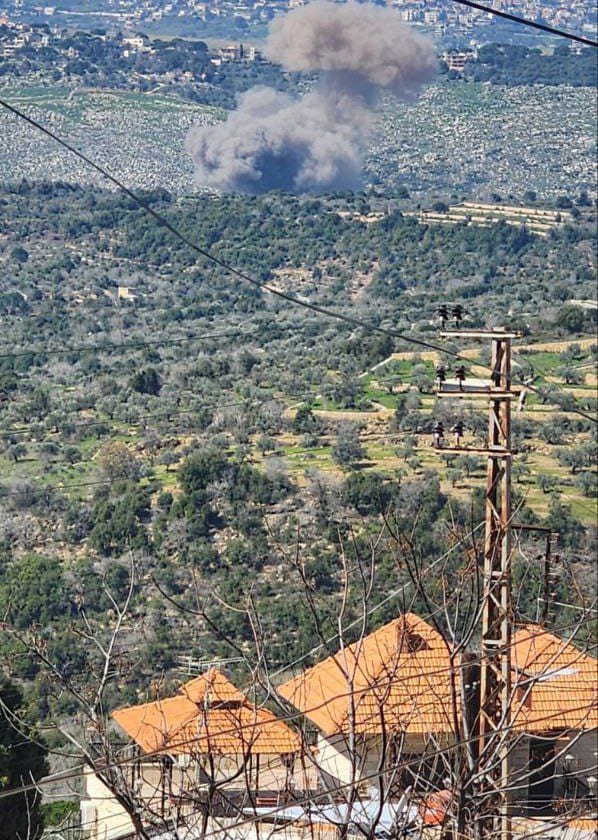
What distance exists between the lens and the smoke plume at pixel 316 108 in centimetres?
4550

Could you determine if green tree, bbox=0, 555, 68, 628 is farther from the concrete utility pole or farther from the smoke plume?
the smoke plume

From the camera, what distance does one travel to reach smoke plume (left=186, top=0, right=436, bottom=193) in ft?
149

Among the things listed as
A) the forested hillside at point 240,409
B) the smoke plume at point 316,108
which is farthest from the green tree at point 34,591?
the smoke plume at point 316,108

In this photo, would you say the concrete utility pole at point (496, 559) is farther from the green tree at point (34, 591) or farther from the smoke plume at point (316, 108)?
the smoke plume at point (316, 108)

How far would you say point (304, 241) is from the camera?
4766cm

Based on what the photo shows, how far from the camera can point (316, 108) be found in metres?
48.2

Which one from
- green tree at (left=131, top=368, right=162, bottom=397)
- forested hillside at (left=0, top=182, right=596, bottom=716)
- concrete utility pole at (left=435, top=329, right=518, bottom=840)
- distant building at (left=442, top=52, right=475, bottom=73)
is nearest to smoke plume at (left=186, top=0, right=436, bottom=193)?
forested hillside at (left=0, top=182, right=596, bottom=716)

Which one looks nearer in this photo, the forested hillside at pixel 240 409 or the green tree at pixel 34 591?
the green tree at pixel 34 591

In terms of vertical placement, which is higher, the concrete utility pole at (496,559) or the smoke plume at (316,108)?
the concrete utility pole at (496,559)

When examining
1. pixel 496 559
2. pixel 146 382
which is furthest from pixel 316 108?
pixel 496 559

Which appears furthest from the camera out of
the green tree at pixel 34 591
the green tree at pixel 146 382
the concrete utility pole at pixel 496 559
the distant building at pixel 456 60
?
the distant building at pixel 456 60

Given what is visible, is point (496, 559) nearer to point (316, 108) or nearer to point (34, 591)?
point (34, 591)

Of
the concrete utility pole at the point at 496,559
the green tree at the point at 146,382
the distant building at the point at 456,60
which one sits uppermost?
the concrete utility pole at the point at 496,559

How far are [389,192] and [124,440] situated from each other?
2158cm
